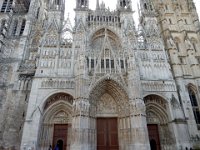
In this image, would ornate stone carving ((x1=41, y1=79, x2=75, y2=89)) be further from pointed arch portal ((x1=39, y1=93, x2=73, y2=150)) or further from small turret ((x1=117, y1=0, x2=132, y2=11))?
small turret ((x1=117, y1=0, x2=132, y2=11))

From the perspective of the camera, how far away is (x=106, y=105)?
17.4 m

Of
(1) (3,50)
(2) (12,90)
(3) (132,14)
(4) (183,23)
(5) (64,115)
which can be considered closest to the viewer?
(5) (64,115)

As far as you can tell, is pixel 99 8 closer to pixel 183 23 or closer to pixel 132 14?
pixel 132 14

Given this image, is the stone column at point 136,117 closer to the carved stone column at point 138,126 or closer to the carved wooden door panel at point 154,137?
the carved stone column at point 138,126

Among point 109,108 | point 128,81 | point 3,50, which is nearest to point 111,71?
point 128,81

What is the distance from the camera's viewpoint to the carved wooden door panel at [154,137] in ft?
55.2

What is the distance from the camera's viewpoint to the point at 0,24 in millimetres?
23297

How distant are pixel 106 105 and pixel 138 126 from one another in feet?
14.3

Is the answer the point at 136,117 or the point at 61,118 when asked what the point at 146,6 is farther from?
the point at 61,118

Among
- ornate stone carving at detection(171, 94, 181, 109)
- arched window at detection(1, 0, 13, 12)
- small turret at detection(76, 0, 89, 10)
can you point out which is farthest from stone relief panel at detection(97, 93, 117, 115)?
arched window at detection(1, 0, 13, 12)

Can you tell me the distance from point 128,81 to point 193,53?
12.2m

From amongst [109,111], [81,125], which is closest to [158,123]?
[109,111]

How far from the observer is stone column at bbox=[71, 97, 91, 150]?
13016 mm

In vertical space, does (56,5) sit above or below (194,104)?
above
